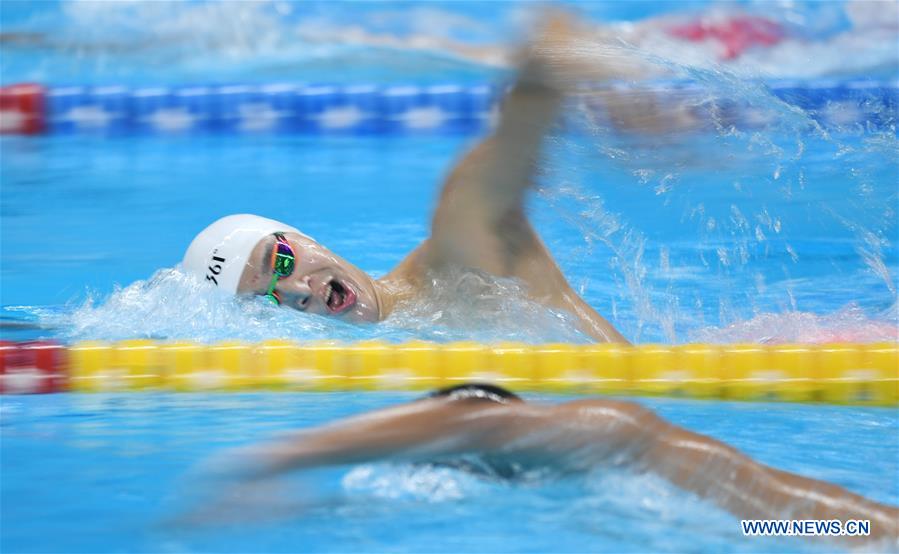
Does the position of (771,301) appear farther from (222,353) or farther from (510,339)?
(222,353)

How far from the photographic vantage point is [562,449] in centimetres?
244

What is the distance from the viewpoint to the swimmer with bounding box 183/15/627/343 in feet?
10.9

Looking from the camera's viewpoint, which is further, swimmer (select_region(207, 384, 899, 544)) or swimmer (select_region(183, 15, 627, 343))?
swimmer (select_region(183, 15, 627, 343))

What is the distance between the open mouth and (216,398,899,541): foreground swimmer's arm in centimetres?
122

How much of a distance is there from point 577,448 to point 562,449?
1.2 inches

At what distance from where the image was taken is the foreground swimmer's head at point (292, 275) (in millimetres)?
3605

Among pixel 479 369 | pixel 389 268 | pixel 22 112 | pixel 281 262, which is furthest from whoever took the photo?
pixel 22 112

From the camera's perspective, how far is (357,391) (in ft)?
10.9

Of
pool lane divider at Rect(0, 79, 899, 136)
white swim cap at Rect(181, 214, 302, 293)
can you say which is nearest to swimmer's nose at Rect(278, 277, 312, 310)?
white swim cap at Rect(181, 214, 302, 293)

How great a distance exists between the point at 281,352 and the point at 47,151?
3979mm

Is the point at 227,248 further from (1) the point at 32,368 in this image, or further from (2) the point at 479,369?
(2) the point at 479,369

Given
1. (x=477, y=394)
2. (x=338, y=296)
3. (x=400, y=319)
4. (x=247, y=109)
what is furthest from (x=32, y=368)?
(x=247, y=109)

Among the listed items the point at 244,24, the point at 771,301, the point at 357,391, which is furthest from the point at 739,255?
the point at 244,24

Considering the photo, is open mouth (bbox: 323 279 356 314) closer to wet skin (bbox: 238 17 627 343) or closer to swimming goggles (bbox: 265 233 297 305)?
wet skin (bbox: 238 17 627 343)
